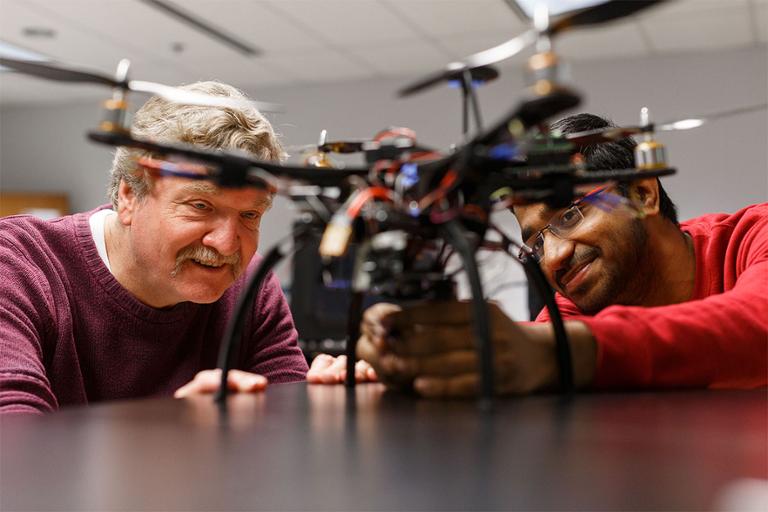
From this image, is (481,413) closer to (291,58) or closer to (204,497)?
(204,497)

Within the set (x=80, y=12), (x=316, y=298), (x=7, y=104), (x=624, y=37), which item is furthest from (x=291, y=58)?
(x=7, y=104)

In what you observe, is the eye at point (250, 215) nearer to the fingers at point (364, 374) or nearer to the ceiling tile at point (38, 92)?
the fingers at point (364, 374)

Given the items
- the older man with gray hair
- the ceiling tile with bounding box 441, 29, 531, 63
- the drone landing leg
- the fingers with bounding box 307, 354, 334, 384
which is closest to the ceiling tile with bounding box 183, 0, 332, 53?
the ceiling tile with bounding box 441, 29, 531, 63

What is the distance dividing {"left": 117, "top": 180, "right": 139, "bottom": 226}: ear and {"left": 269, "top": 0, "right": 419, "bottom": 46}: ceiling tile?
3.08 m

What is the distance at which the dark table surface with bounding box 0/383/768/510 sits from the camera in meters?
0.36

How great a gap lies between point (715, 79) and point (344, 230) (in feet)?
17.0

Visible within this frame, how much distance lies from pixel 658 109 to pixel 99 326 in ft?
15.2

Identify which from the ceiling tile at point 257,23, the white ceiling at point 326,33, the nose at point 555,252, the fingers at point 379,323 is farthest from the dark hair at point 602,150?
the ceiling tile at point 257,23

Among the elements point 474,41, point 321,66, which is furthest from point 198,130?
point 321,66

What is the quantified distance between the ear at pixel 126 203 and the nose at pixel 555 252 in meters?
0.72

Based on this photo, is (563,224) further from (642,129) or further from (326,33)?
(326,33)

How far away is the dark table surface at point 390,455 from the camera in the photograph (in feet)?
1.19

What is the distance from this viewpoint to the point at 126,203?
1.38 metres

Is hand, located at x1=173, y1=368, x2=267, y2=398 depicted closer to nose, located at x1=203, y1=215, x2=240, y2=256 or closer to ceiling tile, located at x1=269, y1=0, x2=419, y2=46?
nose, located at x1=203, y1=215, x2=240, y2=256
